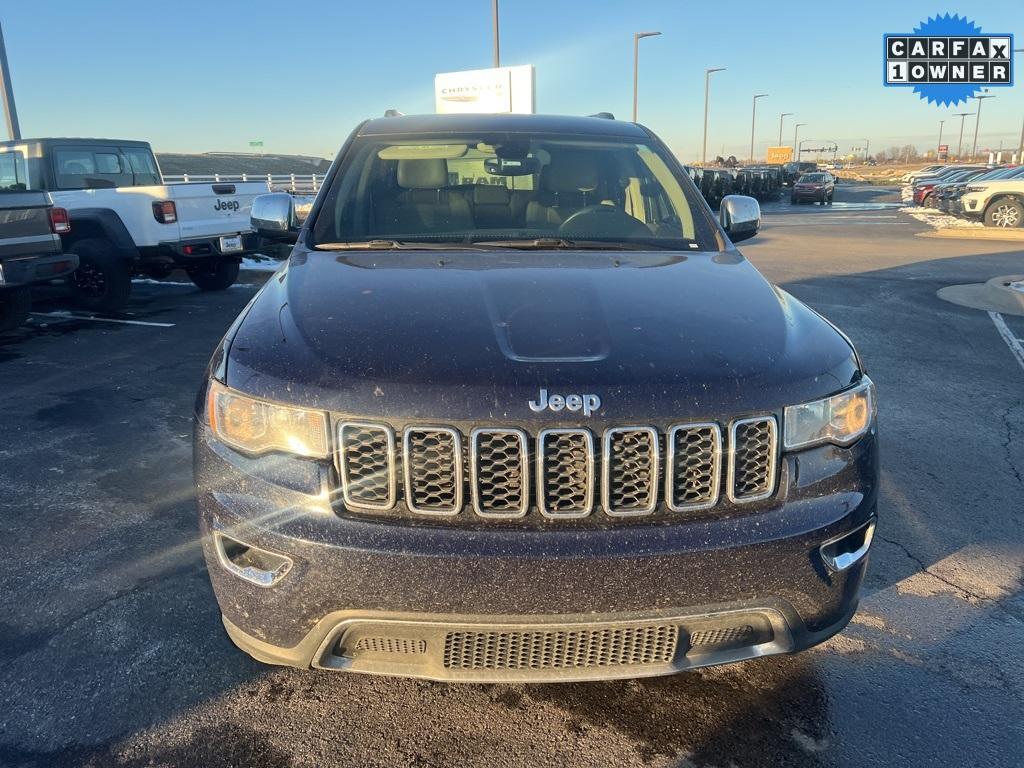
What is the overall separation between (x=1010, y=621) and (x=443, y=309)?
7.61 feet

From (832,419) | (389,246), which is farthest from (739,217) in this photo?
(832,419)

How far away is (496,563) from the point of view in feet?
5.98

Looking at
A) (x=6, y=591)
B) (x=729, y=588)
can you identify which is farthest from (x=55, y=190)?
(x=729, y=588)

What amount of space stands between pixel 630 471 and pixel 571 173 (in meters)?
2.09

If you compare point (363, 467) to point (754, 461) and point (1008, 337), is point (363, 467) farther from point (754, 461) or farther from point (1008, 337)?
point (1008, 337)

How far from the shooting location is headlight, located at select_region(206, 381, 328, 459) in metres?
1.93

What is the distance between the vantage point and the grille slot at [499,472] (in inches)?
73.3

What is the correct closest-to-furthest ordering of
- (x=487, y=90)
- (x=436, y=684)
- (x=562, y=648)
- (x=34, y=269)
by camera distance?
(x=562, y=648) < (x=436, y=684) < (x=34, y=269) < (x=487, y=90)

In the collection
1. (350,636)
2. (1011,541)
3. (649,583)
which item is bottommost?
(1011,541)

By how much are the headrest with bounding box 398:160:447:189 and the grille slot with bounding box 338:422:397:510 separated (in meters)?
1.90

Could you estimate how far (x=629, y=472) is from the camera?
1903 millimetres

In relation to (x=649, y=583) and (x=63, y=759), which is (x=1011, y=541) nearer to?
(x=649, y=583)

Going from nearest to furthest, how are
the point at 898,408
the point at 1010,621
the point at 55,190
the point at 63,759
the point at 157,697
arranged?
the point at 63,759 < the point at 157,697 < the point at 1010,621 < the point at 898,408 < the point at 55,190

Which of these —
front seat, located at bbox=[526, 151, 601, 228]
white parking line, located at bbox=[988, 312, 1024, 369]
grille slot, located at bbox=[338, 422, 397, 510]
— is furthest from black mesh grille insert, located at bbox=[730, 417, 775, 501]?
white parking line, located at bbox=[988, 312, 1024, 369]
